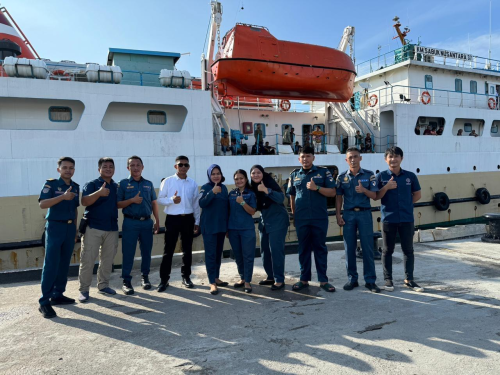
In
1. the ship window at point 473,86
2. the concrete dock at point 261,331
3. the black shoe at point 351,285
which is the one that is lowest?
the concrete dock at point 261,331

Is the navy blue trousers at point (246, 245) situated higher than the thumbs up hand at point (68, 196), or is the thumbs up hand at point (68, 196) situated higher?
the thumbs up hand at point (68, 196)

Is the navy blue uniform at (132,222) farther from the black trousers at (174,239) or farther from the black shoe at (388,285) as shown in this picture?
the black shoe at (388,285)

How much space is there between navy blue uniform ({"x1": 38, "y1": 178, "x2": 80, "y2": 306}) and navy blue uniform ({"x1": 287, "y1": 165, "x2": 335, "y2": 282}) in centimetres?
234

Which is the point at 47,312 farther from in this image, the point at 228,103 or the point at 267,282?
the point at 228,103


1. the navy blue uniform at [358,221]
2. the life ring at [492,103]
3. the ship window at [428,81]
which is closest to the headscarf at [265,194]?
the navy blue uniform at [358,221]

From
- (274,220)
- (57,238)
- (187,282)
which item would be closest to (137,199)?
(57,238)

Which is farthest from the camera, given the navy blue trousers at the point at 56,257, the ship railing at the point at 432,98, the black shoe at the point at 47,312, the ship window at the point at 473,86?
the ship window at the point at 473,86

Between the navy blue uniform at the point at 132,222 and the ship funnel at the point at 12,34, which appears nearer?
the navy blue uniform at the point at 132,222

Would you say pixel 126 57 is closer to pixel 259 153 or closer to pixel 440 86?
pixel 259 153

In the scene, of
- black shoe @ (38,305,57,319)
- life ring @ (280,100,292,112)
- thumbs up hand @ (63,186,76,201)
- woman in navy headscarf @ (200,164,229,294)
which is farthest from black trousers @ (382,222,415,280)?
life ring @ (280,100,292,112)

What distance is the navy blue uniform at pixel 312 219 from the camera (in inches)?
147

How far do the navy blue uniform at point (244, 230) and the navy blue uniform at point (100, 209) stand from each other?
1.28 metres

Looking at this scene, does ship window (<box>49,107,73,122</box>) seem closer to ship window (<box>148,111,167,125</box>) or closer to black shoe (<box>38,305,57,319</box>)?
ship window (<box>148,111,167,125</box>)

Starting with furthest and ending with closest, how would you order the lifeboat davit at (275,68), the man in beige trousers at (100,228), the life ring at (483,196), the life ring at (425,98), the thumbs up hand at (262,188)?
the life ring at (425,98) → the life ring at (483,196) → the lifeboat davit at (275,68) → the thumbs up hand at (262,188) → the man in beige trousers at (100,228)
